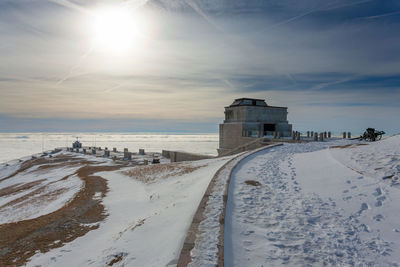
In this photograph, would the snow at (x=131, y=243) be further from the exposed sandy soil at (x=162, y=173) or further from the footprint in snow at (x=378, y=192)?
the exposed sandy soil at (x=162, y=173)

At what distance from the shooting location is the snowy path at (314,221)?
4.24m

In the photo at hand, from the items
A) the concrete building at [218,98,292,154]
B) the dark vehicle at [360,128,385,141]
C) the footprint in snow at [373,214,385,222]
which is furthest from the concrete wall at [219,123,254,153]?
the footprint in snow at [373,214,385,222]

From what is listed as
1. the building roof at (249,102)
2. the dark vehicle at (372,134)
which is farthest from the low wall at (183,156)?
the dark vehicle at (372,134)

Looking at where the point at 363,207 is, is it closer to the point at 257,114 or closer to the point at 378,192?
the point at 378,192

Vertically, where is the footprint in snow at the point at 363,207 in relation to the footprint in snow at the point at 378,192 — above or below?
below

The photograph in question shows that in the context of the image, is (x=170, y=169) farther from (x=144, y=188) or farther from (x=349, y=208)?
(x=349, y=208)

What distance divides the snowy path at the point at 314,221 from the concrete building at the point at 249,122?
26302mm

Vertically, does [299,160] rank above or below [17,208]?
above

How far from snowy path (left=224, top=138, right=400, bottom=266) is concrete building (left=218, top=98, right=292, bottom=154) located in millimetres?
26302

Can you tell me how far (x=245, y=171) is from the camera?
10891mm

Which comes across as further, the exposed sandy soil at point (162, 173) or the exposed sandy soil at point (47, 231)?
the exposed sandy soil at point (162, 173)

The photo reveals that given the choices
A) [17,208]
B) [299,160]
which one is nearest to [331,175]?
[299,160]

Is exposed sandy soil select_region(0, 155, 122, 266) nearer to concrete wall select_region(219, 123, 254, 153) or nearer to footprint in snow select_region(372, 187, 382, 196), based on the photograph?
footprint in snow select_region(372, 187, 382, 196)

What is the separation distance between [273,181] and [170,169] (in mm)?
9787
